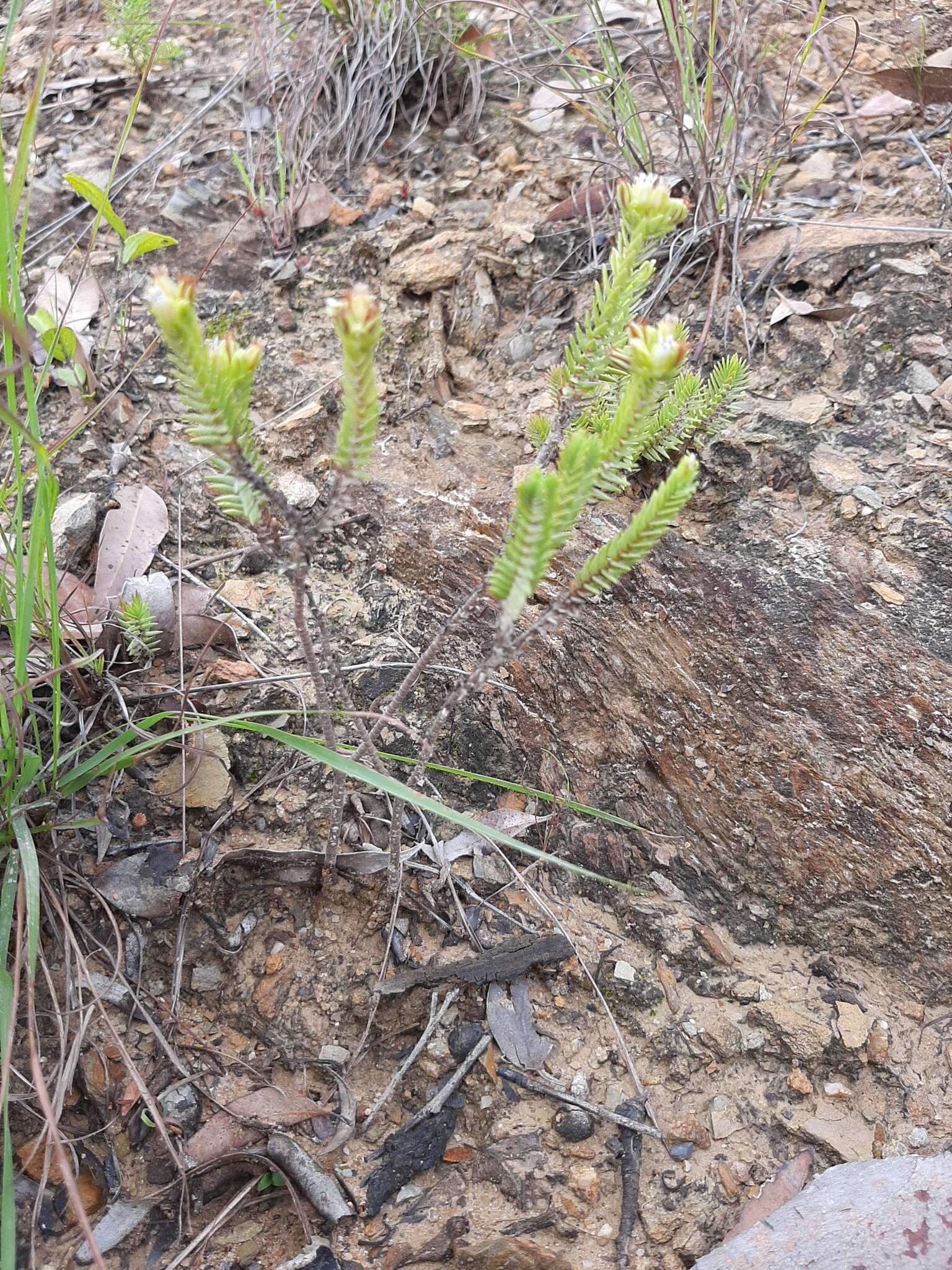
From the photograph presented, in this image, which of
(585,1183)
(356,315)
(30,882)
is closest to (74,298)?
(30,882)

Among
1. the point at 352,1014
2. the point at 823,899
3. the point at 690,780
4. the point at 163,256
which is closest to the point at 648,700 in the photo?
the point at 690,780

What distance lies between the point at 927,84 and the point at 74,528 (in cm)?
215

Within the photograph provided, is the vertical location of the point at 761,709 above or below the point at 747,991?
above

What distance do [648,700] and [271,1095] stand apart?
896mm

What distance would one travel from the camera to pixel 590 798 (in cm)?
161

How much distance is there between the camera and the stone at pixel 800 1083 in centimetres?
140

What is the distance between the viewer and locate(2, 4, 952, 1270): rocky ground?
4.31 feet

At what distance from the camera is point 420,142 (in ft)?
7.81

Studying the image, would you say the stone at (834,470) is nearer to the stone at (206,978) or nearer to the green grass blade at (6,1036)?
the stone at (206,978)

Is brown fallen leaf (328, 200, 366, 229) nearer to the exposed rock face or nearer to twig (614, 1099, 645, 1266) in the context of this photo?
the exposed rock face

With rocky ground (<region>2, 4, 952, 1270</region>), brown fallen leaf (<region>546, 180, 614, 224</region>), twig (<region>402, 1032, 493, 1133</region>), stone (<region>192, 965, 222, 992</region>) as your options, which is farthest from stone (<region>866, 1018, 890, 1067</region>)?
brown fallen leaf (<region>546, 180, 614, 224</region>)

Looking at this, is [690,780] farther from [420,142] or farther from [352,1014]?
[420,142]

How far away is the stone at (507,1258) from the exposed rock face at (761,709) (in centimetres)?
58

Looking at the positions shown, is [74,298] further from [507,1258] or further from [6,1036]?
[507,1258]
